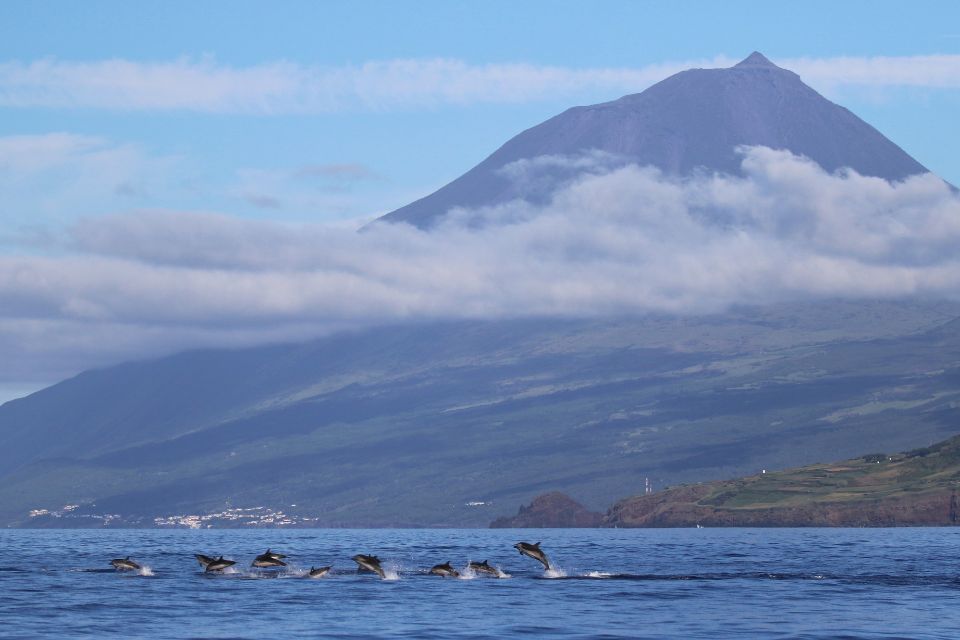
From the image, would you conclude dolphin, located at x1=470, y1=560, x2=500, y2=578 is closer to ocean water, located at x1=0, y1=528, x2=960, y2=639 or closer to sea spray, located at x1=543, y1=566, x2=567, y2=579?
ocean water, located at x1=0, y1=528, x2=960, y2=639

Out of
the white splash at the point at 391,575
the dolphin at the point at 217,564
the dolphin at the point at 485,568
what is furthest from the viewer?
the dolphin at the point at 217,564

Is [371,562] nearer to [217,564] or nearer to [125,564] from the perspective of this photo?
[217,564]

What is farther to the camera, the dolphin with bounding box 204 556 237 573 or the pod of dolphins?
the dolphin with bounding box 204 556 237 573

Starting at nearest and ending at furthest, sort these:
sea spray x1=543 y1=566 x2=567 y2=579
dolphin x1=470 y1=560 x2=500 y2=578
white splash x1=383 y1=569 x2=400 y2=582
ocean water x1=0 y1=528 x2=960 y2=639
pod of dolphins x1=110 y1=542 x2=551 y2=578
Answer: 1. ocean water x1=0 y1=528 x2=960 y2=639
2. pod of dolphins x1=110 y1=542 x2=551 y2=578
3. white splash x1=383 y1=569 x2=400 y2=582
4. dolphin x1=470 y1=560 x2=500 y2=578
5. sea spray x1=543 y1=566 x2=567 y2=579

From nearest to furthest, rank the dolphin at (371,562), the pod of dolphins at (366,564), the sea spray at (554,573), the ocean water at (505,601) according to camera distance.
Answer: the ocean water at (505,601)
the dolphin at (371,562)
the pod of dolphins at (366,564)
the sea spray at (554,573)

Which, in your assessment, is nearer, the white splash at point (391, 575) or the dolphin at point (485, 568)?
the white splash at point (391, 575)

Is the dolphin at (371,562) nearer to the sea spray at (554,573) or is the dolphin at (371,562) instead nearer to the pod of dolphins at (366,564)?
the pod of dolphins at (366,564)

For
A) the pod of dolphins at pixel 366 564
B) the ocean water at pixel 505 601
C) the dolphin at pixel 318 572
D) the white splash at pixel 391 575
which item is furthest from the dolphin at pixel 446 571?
the dolphin at pixel 318 572

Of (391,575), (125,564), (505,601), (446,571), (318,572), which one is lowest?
(505,601)

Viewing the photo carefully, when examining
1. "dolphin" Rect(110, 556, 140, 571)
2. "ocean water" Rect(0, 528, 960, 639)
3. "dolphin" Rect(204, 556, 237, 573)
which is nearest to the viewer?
"ocean water" Rect(0, 528, 960, 639)

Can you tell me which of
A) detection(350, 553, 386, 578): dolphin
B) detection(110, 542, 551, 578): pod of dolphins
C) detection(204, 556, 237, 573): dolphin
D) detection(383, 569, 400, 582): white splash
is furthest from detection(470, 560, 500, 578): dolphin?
detection(204, 556, 237, 573): dolphin

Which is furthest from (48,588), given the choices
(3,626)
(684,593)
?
(684,593)

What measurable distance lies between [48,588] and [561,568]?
45.1 m

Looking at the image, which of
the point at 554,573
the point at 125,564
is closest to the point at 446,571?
the point at 554,573
